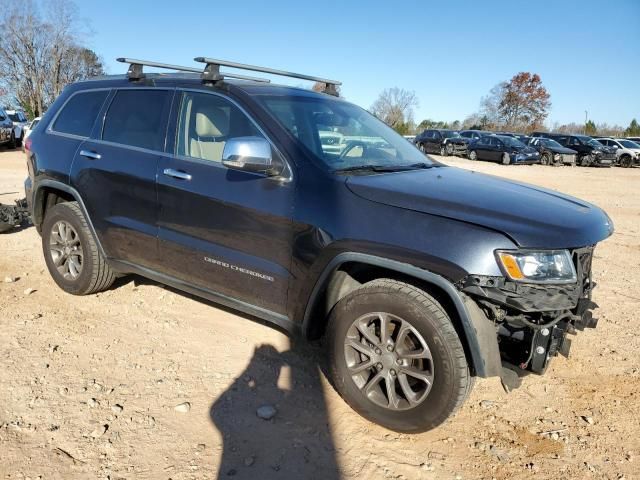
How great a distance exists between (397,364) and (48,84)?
136 ft

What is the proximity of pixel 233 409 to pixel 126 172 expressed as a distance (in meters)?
1.93

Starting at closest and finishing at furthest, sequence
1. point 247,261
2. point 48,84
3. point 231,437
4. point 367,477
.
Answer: point 367,477 < point 231,437 < point 247,261 < point 48,84

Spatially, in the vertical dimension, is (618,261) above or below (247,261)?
below

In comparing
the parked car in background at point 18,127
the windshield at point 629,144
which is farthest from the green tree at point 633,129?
the parked car in background at point 18,127

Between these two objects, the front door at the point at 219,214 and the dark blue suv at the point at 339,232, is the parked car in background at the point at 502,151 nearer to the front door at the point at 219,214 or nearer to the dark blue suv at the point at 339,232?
the dark blue suv at the point at 339,232

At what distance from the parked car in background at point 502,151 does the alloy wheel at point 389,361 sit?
25.1 m

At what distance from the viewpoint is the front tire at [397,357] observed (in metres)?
2.60

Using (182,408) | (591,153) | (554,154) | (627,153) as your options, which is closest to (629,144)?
(627,153)

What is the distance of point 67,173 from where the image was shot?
13.9ft

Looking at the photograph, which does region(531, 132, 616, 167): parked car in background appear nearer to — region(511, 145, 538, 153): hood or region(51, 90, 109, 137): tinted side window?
region(511, 145, 538, 153): hood

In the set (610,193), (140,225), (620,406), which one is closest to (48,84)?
(610,193)

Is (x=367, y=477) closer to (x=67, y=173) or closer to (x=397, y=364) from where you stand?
(x=397, y=364)

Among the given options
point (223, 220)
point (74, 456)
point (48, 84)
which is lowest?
point (74, 456)

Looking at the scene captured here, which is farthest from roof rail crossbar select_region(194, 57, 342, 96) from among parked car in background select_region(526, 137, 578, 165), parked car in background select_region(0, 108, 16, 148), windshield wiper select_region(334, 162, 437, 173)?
parked car in background select_region(526, 137, 578, 165)
